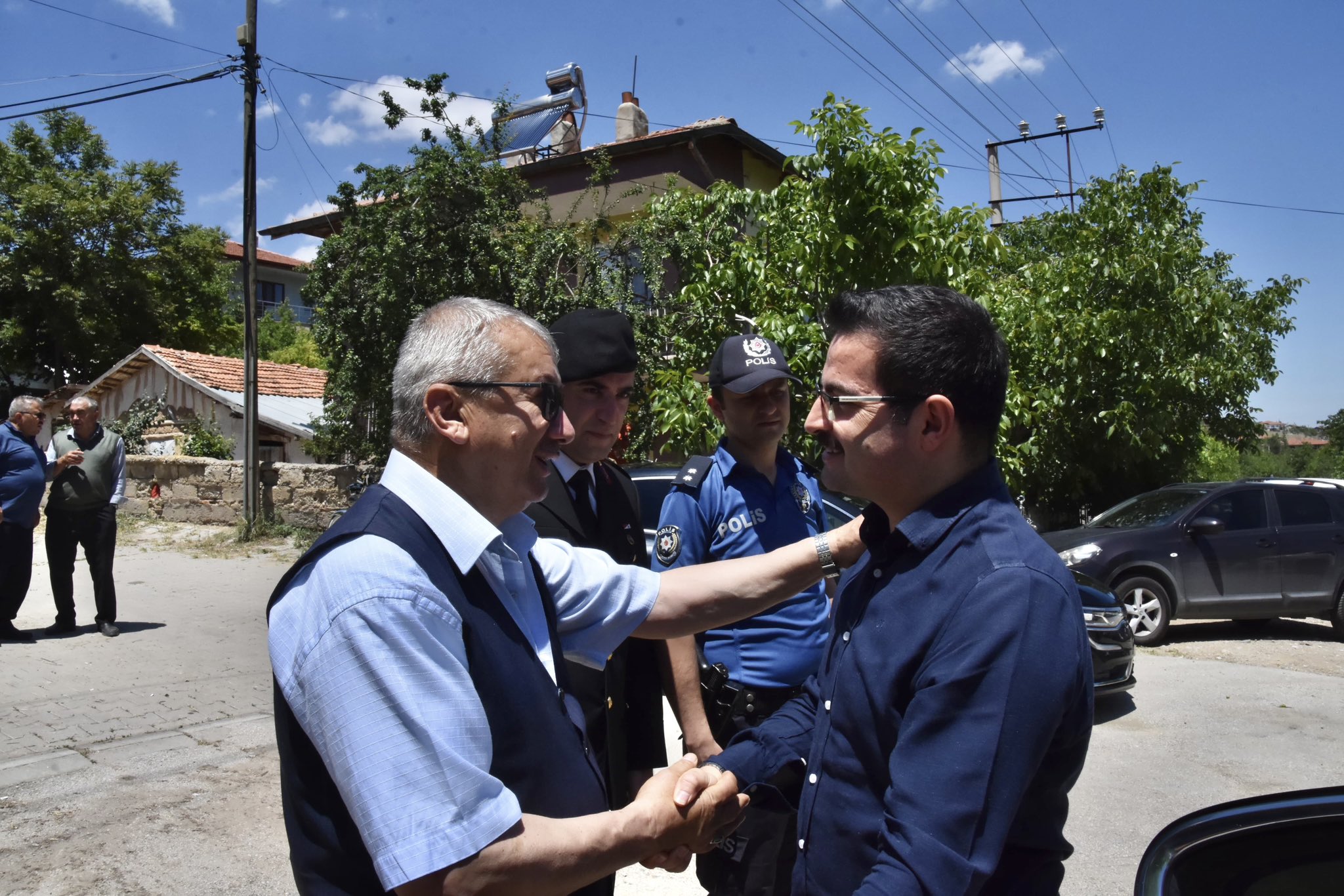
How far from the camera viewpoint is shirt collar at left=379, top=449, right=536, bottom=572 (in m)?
1.53

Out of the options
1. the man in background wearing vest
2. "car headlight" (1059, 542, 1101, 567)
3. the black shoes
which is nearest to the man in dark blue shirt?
the man in background wearing vest

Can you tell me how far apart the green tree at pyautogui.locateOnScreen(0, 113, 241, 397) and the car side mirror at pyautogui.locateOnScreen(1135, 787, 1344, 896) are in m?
32.4

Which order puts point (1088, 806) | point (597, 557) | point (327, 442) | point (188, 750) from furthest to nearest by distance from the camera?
point (327, 442) < point (188, 750) < point (1088, 806) < point (597, 557)

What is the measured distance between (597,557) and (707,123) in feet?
50.3

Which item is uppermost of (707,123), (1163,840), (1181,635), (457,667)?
(707,123)

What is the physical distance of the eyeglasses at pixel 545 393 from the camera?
1.70 metres

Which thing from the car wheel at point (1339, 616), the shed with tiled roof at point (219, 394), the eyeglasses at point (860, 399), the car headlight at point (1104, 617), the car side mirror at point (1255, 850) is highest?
the shed with tiled roof at point (219, 394)

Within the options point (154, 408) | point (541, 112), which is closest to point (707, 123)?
point (541, 112)

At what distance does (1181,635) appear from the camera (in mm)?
9961

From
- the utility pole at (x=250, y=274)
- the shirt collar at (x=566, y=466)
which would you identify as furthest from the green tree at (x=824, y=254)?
the utility pole at (x=250, y=274)

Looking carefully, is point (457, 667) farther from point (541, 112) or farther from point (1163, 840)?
point (541, 112)

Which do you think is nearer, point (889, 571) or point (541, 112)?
point (889, 571)

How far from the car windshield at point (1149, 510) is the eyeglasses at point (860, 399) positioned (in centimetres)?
876

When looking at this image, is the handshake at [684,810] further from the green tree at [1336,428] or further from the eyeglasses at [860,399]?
the green tree at [1336,428]
